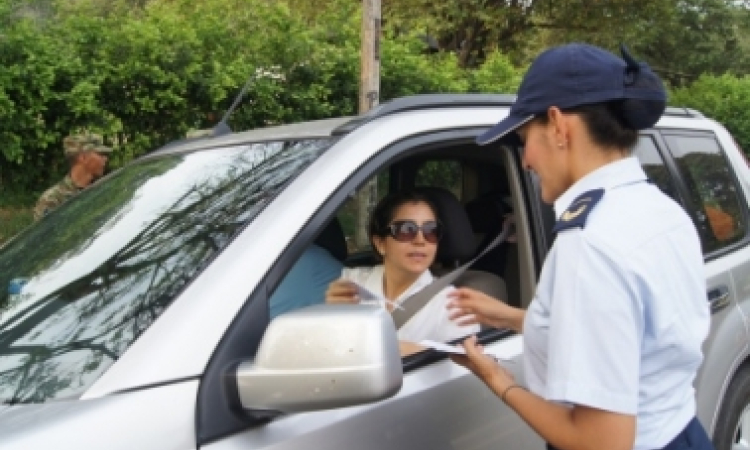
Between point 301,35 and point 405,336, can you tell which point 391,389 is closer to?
point 405,336

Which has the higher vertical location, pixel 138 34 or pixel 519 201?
pixel 138 34

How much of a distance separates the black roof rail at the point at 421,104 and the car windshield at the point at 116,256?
0.32ft

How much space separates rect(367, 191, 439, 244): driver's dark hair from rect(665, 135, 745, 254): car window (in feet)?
3.65

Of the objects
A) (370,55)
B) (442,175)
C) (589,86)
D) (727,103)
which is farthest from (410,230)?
(727,103)

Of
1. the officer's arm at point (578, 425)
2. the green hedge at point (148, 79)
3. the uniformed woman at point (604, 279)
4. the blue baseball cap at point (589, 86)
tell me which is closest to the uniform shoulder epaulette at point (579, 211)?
the uniformed woman at point (604, 279)

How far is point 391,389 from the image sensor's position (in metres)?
1.70

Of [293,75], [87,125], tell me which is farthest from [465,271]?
[293,75]

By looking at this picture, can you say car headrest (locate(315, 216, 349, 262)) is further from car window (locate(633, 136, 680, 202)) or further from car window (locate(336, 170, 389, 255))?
car window (locate(633, 136, 680, 202))

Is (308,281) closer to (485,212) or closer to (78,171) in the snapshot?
(485,212)


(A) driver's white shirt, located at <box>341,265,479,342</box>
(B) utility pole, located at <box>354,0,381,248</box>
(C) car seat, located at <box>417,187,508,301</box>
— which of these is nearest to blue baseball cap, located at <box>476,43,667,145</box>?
(A) driver's white shirt, located at <box>341,265,479,342</box>

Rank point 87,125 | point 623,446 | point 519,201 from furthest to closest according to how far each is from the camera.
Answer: point 87,125
point 519,201
point 623,446

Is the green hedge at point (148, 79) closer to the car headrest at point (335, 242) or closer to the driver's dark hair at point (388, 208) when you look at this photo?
the car headrest at point (335, 242)

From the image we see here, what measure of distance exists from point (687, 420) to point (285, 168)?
42.7 inches

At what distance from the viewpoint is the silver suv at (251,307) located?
168 centimetres
